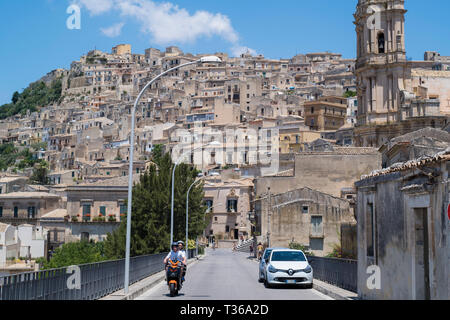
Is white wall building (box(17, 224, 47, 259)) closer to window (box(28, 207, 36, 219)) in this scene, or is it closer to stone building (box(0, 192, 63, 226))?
stone building (box(0, 192, 63, 226))

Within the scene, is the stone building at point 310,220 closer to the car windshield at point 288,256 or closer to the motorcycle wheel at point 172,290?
the car windshield at point 288,256

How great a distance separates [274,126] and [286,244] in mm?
74277

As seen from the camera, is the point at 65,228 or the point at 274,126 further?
the point at 274,126

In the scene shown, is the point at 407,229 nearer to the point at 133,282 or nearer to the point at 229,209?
the point at 133,282

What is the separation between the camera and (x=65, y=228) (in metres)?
68.0

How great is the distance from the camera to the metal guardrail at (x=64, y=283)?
12039 mm

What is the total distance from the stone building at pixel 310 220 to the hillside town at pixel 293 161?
0.33 ft

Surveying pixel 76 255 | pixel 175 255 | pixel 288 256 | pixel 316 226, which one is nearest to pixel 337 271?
pixel 288 256

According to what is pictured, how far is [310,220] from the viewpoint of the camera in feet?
181

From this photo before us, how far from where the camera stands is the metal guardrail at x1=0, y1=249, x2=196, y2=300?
474 inches

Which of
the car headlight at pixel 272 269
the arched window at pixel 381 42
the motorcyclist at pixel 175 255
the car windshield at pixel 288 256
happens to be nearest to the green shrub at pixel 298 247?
the arched window at pixel 381 42

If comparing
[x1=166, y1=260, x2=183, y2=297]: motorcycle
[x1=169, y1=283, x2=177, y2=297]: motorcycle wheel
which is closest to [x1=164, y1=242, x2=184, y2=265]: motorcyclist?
[x1=166, y1=260, x2=183, y2=297]: motorcycle
